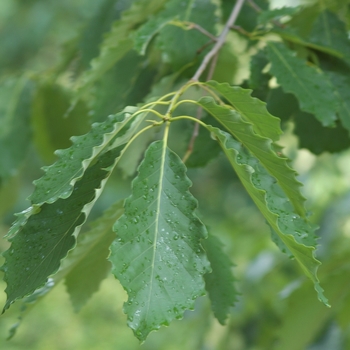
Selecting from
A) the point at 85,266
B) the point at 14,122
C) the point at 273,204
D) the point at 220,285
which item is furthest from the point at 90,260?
the point at 14,122

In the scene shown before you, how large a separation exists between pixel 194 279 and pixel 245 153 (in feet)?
0.55

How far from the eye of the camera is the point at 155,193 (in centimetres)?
66

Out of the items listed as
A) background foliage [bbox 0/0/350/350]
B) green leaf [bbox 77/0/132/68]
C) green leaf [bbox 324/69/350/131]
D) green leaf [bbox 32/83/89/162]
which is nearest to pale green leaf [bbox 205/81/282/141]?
Result: background foliage [bbox 0/0/350/350]

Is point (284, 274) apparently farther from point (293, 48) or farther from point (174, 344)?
point (174, 344)

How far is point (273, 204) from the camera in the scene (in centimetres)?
69

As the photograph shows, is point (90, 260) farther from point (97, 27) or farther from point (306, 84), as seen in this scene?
point (97, 27)

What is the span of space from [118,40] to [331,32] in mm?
371

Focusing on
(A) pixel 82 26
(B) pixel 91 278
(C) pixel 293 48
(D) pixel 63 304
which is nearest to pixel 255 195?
(B) pixel 91 278

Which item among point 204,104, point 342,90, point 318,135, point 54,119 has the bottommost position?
point 54,119

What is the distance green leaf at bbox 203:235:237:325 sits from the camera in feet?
2.73

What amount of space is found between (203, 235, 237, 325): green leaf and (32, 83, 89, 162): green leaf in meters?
0.59

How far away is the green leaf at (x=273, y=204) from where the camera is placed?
0.60m

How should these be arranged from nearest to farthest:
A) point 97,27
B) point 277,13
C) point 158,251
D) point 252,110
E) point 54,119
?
point 158,251
point 252,110
point 277,13
point 97,27
point 54,119

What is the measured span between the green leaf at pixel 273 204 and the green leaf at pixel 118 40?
34 centimetres
